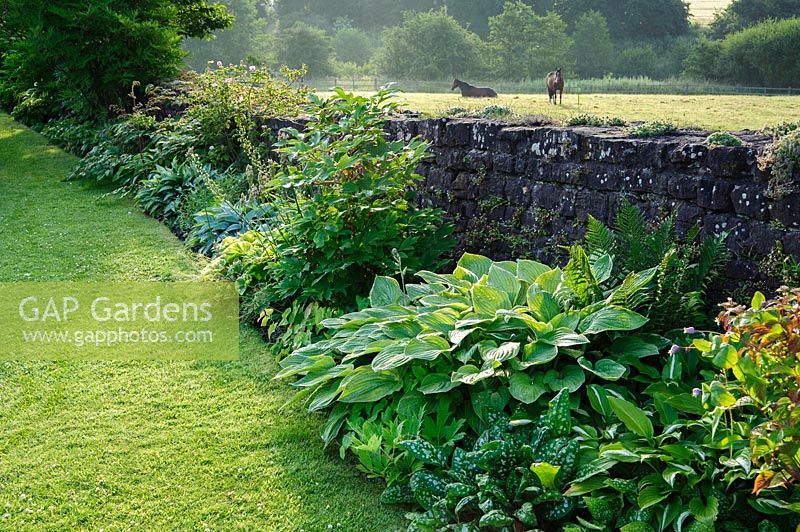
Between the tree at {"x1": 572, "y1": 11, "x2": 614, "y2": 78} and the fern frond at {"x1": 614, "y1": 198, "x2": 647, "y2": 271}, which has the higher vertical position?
the tree at {"x1": 572, "y1": 11, "x2": 614, "y2": 78}

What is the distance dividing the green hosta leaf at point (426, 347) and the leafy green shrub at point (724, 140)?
173 cm

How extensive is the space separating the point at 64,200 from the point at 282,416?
588cm

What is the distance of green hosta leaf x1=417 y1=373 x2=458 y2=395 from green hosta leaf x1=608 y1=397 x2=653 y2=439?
27.9 inches

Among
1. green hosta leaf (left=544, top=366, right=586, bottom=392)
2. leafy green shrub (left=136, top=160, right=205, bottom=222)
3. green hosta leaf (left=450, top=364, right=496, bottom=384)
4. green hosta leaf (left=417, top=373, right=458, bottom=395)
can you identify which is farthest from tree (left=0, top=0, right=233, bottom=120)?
green hosta leaf (left=544, top=366, right=586, bottom=392)

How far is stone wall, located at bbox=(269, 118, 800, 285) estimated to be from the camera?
348cm

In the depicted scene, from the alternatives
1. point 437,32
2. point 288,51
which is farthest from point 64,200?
point 288,51

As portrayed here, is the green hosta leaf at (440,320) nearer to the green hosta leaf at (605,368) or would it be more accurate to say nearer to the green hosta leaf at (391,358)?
the green hosta leaf at (391,358)

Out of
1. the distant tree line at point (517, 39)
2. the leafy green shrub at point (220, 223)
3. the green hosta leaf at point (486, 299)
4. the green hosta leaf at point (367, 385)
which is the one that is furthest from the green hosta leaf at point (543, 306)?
the distant tree line at point (517, 39)

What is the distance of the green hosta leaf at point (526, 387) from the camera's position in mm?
3016

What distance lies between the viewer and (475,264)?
4074 millimetres

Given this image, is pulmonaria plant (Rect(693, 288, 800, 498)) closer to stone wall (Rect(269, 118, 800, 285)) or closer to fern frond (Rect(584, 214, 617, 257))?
stone wall (Rect(269, 118, 800, 285))

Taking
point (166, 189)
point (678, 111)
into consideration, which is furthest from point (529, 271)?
point (166, 189)

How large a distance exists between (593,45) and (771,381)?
39.4 m

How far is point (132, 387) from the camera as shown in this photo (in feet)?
13.5
